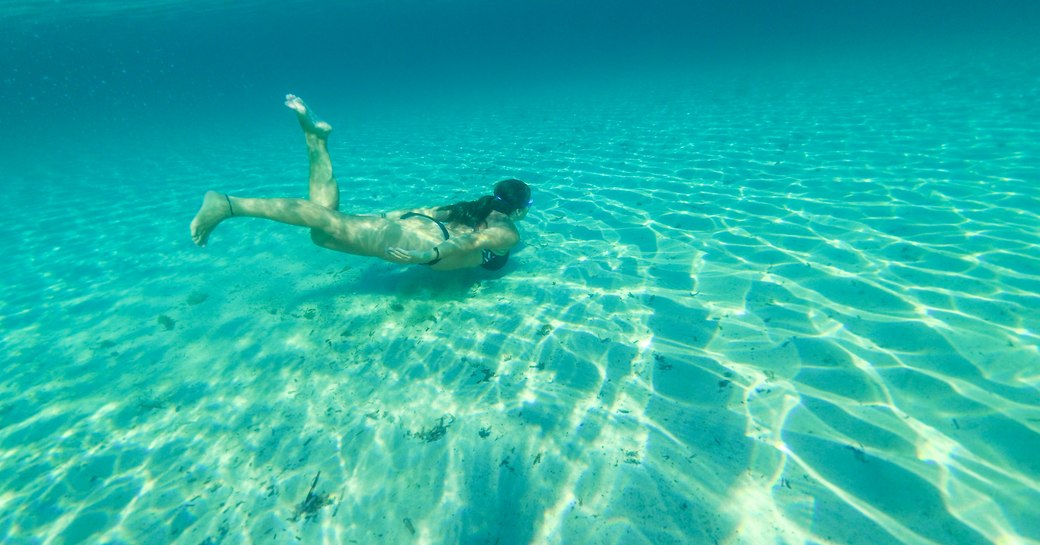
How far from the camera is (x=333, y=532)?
112 inches

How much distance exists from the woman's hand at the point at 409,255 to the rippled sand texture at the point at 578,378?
80 cm

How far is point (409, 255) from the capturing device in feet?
14.8

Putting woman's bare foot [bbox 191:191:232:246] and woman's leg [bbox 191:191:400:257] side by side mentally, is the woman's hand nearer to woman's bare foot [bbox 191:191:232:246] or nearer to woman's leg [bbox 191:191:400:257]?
woman's leg [bbox 191:191:400:257]

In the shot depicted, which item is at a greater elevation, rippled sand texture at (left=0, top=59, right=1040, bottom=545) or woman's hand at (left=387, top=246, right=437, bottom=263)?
woman's hand at (left=387, top=246, right=437, bottom=263)

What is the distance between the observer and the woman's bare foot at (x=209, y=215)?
4656 millimetres

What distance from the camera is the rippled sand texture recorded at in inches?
111

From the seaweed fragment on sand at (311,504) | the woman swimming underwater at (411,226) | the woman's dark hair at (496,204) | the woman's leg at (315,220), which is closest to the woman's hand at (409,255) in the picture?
the woman swimming underwater at (411,226)

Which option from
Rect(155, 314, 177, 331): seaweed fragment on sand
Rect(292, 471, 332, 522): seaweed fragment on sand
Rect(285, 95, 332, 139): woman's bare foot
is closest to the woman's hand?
Rect(292, 471, 332, 522): seaweed fragment on sand

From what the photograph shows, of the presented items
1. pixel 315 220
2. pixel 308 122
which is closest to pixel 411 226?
pixel 315 220

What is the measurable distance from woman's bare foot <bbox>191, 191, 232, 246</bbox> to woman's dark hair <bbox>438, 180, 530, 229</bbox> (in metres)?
2.57

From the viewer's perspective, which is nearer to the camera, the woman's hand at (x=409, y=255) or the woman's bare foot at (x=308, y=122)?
the woman's hand at (x=409, y=255)

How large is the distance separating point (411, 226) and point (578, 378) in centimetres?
282

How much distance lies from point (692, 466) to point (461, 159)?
12507 millimetres

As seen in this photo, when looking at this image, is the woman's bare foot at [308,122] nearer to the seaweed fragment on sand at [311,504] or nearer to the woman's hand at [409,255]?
the woman's hand at [409,255]
